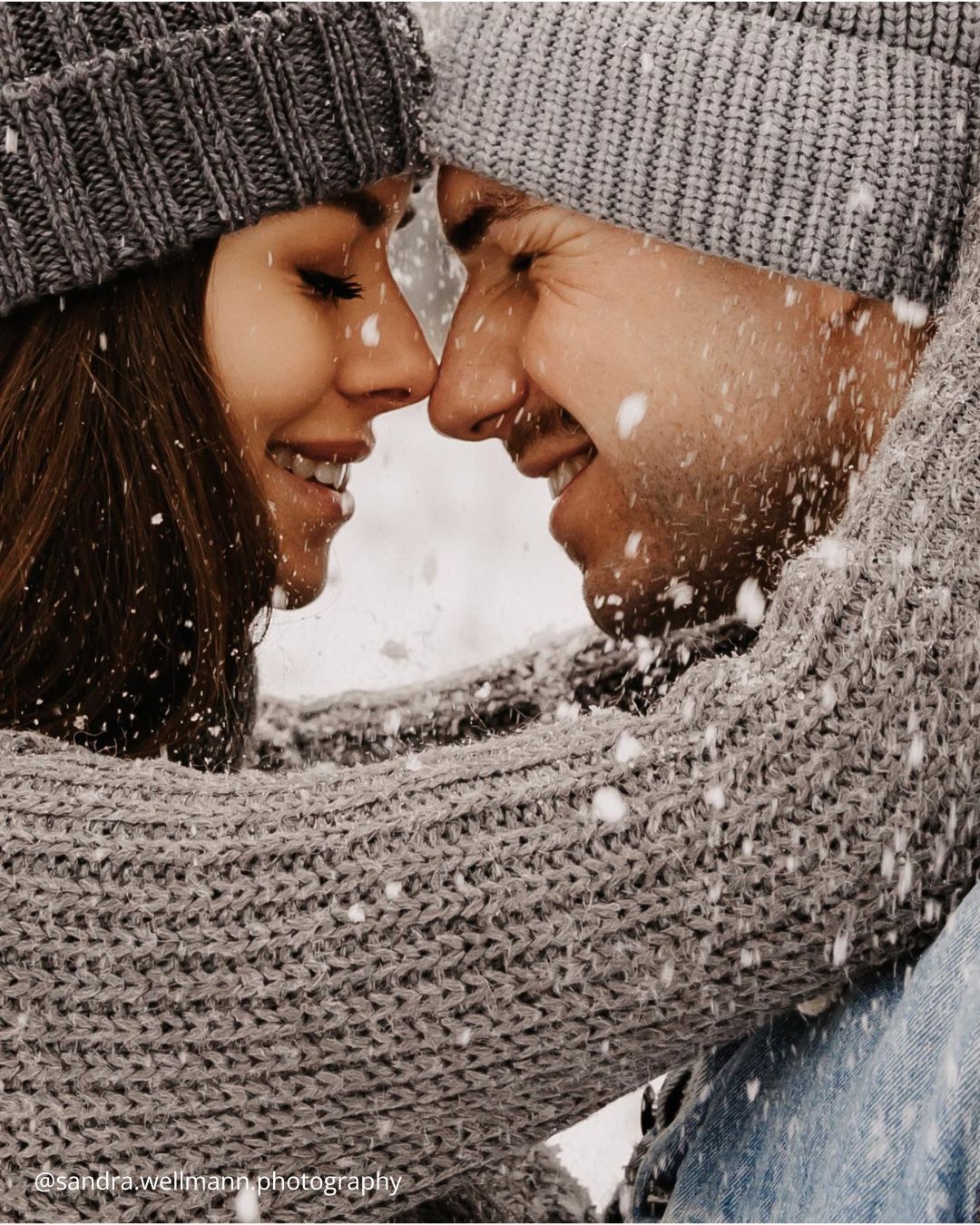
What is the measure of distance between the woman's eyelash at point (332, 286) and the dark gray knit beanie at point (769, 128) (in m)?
0.24

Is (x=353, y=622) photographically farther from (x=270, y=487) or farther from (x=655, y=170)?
(x=655, y=170)

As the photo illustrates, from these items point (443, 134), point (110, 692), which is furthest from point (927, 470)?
point (110, 692)

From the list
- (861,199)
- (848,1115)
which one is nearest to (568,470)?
(861,199)

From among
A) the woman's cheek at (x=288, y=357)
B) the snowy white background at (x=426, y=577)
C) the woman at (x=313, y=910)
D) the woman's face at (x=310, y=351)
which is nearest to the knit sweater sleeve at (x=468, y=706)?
the woman's face at (x=310, y=351)

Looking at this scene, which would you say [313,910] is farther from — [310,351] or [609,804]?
[310,351]

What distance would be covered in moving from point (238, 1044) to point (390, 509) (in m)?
2.19

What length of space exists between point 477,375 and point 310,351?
0.75 feet

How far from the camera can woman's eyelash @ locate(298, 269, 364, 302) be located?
1508mm

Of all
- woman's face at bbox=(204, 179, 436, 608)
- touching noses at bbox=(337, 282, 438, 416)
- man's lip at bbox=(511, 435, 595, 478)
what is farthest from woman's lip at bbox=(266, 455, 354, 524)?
man's lip at bbox=(511, 435, 595, 478)

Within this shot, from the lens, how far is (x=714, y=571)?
5.41 feet

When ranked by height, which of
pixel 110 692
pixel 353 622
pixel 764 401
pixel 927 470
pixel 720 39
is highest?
pixel 720 39

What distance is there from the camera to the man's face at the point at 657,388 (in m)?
1.48

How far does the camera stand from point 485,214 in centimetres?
157

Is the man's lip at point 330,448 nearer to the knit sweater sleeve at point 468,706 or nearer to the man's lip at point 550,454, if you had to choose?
the man's lip at point 550,454
